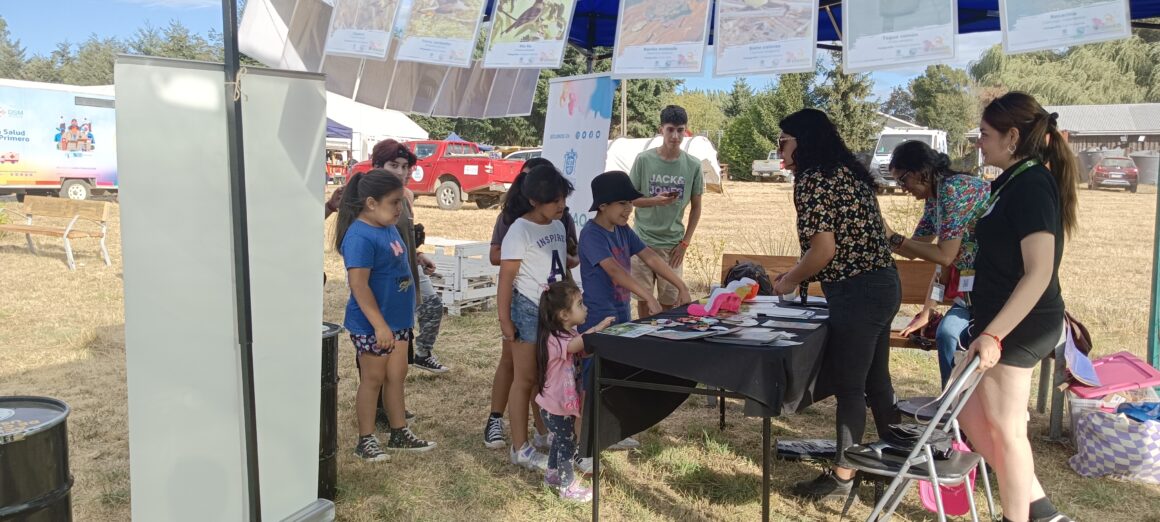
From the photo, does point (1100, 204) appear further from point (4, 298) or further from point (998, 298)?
point (4, 298)

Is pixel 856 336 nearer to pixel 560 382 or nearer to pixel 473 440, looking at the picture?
pixel 560 382

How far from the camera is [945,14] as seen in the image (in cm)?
277

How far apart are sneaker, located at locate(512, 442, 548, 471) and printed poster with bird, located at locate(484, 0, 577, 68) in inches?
72.7

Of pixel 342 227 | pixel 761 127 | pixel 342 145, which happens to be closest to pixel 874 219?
pixel 342 227

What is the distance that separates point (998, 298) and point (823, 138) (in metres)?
0.94

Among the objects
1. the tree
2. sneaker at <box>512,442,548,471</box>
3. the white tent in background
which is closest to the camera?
sneaker at <box>512,442,548,471</box>

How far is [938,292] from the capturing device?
4164 mm

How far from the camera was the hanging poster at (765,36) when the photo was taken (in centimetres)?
307

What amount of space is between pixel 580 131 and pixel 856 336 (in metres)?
2.77

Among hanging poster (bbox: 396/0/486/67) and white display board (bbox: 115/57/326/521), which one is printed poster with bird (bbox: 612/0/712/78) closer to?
hanging poster (bbox: 396/0/486/67)

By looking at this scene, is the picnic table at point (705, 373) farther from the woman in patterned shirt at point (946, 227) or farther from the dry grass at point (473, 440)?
the woman in patterned shirt at point (946, 227)

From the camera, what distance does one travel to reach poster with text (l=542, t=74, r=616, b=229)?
17.2 ft

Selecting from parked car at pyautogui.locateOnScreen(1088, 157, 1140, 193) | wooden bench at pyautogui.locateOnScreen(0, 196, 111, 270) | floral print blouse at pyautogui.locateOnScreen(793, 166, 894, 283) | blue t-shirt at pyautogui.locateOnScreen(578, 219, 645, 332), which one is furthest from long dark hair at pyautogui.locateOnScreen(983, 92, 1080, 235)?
parked car at pyautogui.locateOnScreen(1088, 157, 1140, 193)

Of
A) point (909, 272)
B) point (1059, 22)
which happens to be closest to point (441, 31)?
point (1059, 22)
